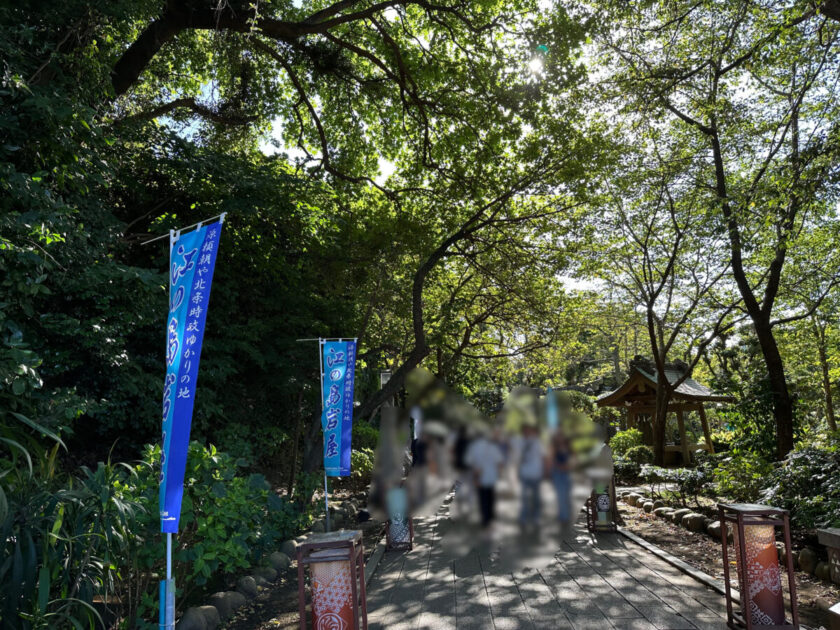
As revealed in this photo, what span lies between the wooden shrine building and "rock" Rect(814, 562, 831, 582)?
12.3 m

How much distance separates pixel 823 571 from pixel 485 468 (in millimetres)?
7043

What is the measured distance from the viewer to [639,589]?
6.11 metres

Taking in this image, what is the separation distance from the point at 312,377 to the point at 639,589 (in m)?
8.68

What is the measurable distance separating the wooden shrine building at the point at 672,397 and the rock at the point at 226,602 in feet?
52.2

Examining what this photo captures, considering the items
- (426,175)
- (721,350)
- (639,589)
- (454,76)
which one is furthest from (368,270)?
(721,350)

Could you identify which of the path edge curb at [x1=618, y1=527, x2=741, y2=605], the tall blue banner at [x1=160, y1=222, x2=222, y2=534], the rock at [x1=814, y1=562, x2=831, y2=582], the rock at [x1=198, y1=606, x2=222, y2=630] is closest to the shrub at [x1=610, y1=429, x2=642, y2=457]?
the path edge curb at [x1=618, y1=527, x2=741, y2=605]

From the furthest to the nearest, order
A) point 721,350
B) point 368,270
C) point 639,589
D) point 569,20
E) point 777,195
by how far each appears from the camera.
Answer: point 721,350
point 368,270
point 569,20
point 777,195
point 639,589

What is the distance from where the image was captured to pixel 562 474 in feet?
3.93

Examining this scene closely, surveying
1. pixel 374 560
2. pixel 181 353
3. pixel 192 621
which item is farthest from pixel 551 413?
pixel 374 560

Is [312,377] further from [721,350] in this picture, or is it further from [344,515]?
[721,350]

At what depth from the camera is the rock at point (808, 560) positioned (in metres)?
6.47

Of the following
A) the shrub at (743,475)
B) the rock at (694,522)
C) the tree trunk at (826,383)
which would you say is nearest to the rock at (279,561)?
the rock at (694,522)

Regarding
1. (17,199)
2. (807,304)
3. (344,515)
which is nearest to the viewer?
(17,199)

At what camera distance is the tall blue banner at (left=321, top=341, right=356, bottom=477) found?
9695 millimetres
